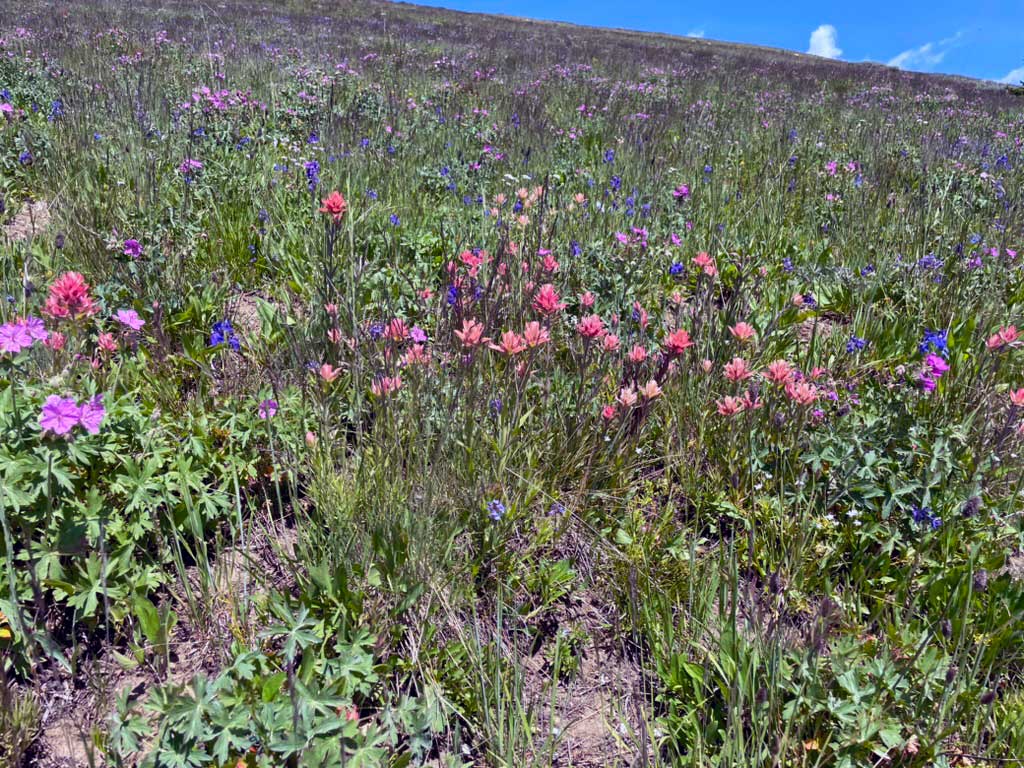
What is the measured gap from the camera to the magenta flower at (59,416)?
1.29 m

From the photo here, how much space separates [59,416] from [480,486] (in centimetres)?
107

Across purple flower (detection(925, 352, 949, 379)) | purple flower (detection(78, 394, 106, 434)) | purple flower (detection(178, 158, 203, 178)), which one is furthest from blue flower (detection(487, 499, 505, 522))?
purple flower (detection(178, 158, 203, 178))

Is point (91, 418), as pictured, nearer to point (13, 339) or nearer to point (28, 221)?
point (13, 339)

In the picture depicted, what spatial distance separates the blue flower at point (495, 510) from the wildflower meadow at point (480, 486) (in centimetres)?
5

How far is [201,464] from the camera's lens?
1859mm

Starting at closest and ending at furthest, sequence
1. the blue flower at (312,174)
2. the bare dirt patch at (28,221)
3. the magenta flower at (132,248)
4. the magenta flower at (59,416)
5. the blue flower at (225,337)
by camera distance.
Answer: the magenta flower at (59,416), the blue flower at (225,337), the magenta flower at (132,248), the bare dirt patch at (28,221), the blue flower at (312,174)

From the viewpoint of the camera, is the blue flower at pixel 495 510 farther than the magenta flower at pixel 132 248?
No

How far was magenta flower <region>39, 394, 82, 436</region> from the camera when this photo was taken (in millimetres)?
1291

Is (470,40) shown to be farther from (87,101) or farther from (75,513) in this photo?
(75,513)

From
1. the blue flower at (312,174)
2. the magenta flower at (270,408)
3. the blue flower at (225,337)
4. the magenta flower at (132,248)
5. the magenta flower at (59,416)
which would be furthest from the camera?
the blue flower at (312,174)

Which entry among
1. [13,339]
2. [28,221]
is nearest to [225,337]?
[13,339]

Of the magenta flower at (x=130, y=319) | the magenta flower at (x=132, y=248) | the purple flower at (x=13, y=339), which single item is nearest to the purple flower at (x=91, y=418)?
the purple flower at (x=13, y=339)

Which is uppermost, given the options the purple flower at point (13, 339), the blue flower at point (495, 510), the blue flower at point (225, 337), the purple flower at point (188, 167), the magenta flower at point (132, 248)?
the purple flower at point (188, 167)

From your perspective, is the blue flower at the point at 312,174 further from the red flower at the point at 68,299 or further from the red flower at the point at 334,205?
the red flower at the point at 68,299
